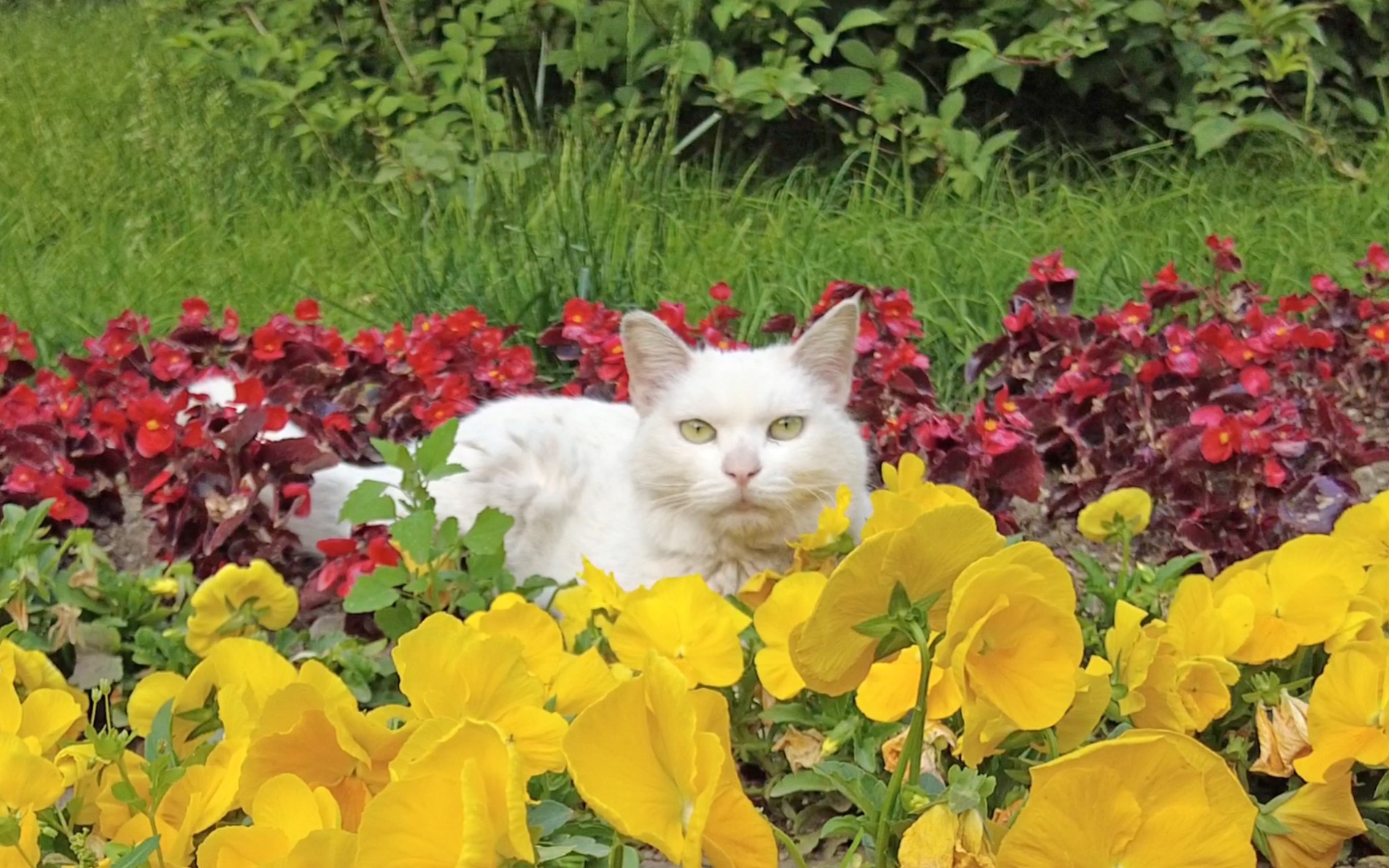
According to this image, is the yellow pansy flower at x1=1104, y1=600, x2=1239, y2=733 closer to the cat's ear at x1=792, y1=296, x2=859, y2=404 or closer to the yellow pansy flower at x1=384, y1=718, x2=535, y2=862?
the yellow pansy flower at x1=384, y1=718, x2=535, y2=862

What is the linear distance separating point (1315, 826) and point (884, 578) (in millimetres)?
517

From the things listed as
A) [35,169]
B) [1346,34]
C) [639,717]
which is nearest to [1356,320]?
[639,717]

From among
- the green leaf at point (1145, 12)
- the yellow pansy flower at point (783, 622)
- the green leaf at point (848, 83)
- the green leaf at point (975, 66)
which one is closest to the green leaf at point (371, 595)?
the yellow pansy flower at point (783, 622)

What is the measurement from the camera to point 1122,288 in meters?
3.94

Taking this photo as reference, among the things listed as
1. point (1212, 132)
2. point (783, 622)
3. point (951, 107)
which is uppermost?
point (783, 622)

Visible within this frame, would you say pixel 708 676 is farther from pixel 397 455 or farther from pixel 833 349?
pixel 833 349

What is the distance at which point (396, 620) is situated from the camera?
137 centimetres

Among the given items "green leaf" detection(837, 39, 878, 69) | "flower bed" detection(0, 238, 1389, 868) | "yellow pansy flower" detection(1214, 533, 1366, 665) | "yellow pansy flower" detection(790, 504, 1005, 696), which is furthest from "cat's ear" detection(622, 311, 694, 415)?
"green leaf" detection(837, 39, 878, 69)

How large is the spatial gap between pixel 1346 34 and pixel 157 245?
5721mm

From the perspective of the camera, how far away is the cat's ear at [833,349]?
222cm

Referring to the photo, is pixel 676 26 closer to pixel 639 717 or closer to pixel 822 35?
pixel 822 35

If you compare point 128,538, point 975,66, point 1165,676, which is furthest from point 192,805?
point 975,66

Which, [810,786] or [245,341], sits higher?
[810,786]

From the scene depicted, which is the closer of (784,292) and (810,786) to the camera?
(810,786)
